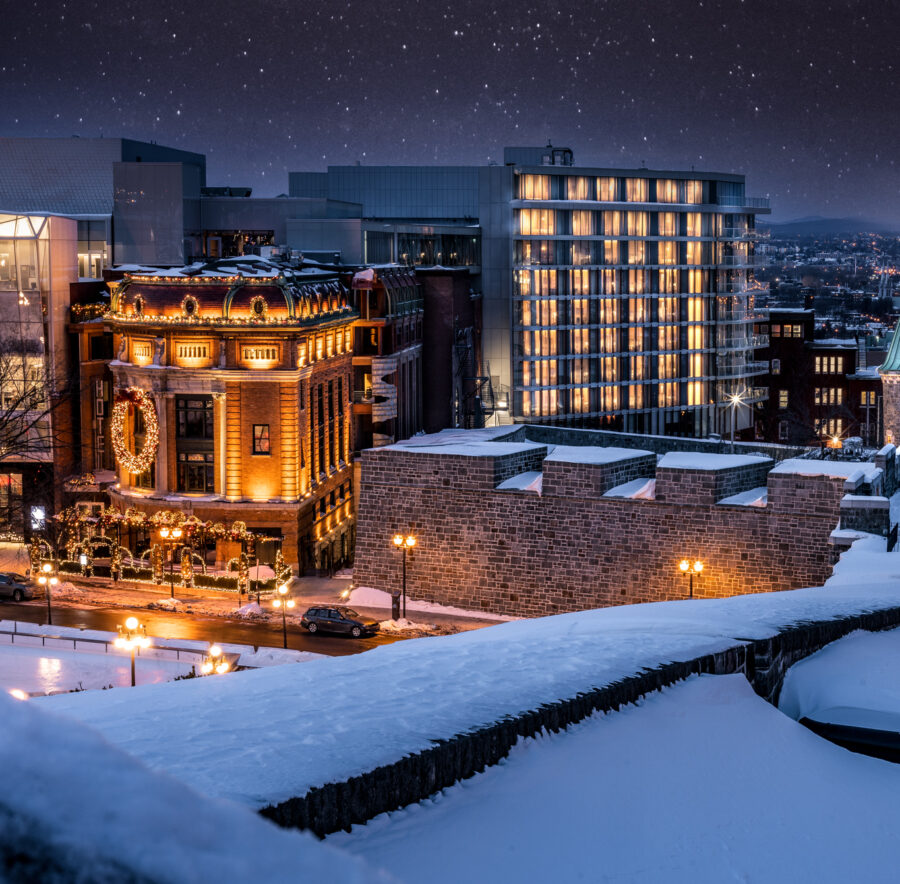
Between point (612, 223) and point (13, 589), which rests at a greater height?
point (612, 223)

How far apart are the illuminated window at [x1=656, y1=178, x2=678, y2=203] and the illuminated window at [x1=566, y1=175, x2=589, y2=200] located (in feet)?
21.1

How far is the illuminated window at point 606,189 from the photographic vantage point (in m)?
85.6

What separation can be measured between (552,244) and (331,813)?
7641 centimetres

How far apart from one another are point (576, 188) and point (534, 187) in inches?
123

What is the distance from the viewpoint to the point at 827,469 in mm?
38531

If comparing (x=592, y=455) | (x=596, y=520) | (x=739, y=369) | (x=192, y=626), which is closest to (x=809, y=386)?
(x=739, y=369)

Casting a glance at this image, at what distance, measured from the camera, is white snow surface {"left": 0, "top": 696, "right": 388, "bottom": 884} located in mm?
3344

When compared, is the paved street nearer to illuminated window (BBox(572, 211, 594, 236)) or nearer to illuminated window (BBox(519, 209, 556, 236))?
illuminated window (BBox(519, 209, 556, 236))

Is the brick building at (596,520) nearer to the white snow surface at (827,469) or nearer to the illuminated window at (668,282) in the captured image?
the white snow surface at (827,469)

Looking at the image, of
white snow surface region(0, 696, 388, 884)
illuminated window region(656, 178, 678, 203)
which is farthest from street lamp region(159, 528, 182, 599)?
illuminated window region(656, 178, 678, 203)

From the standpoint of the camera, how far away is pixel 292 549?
5269 centimetres

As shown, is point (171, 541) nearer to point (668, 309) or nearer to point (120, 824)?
point (668, 309)

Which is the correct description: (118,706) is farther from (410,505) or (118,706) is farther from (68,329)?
(68,329)

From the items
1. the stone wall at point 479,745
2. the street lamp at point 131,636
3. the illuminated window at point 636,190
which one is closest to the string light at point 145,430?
the street lamp at point 131,636
